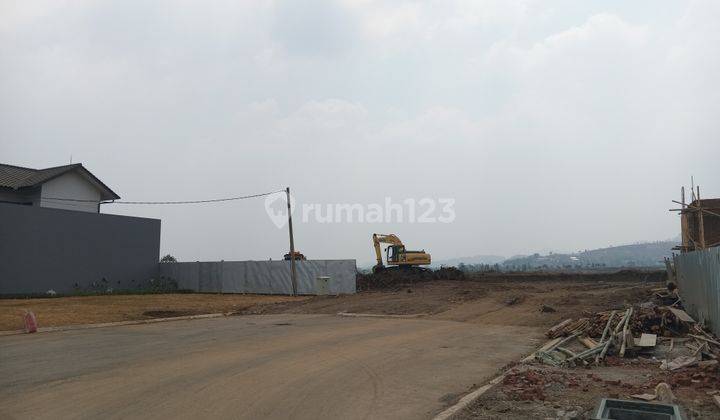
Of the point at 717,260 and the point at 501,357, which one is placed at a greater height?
the point at 717,260

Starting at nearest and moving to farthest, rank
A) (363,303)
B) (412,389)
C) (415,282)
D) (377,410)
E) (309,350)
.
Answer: (377,410) < (412,389) < (309,350) < (363,303) < (415,282)

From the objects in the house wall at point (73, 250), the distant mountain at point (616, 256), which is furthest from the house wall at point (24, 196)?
the distant mountain at point (616, 256)

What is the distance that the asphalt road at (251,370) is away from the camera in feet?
21.9

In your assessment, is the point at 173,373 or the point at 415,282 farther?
the point at 415,282

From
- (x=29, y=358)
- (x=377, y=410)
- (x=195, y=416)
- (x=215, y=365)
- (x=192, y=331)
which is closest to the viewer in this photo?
(x=195, y=416)

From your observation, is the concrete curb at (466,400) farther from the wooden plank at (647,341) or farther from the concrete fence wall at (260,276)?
the concrete fence wall at (260,276)

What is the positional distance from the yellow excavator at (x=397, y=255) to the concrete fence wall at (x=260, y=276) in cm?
690

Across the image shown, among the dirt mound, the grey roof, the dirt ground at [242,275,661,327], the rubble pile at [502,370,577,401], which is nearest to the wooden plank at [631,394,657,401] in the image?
the rubble pile at [502,370,577,401]

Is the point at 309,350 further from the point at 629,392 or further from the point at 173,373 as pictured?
the point at 629,392

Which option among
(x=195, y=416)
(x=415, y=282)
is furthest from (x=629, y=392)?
(x=415, y=282)

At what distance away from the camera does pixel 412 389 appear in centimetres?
784

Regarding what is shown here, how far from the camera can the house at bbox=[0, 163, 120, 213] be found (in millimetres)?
36156

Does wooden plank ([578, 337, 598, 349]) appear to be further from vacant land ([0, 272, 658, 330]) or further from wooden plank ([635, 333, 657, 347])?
vacant land ([0, 272, 658, 330])

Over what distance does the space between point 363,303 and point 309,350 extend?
12364mm
